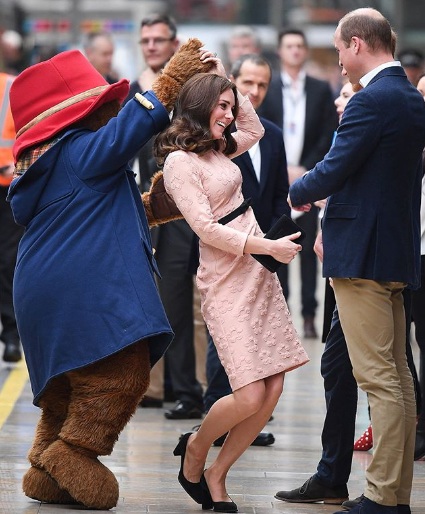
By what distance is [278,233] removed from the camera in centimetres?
562

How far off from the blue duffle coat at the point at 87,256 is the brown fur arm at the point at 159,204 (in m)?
0.30

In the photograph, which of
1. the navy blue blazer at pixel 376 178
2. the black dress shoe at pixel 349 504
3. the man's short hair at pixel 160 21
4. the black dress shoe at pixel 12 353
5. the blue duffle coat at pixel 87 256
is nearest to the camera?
the navy blue blazer at pixel 376 178

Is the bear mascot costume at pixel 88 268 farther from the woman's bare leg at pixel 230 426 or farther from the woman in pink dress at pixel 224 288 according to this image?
the woman's bare leg at pixel 230 426

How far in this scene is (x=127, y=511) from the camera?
5727 millimetres

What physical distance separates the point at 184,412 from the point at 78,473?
2.60 meters

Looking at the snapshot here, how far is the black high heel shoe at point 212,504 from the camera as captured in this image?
5.80 m

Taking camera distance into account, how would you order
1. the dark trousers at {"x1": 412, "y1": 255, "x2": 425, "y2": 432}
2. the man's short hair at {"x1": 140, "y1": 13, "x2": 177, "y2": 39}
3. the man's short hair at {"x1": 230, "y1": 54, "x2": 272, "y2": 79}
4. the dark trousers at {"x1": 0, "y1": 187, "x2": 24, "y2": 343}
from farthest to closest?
the dark trousers at {"x1": 0, "y1": 187, "x2": 24, "y2": 343}, the man's short hair at {"x1": 140, "y1": 13, "x2": 177, "y2": 39}, the man's short hair at {"x1": 230, "y1": 54, "x2": 272, "y2": 79}, the dark trousers at {"x1": 412, "y1": 255, "x2": 425, "y2": 432}

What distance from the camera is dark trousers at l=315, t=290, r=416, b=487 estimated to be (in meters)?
5.99

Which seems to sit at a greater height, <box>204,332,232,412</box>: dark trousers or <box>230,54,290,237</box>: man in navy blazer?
<box>230,54,290,237</box>: man in navy blazer

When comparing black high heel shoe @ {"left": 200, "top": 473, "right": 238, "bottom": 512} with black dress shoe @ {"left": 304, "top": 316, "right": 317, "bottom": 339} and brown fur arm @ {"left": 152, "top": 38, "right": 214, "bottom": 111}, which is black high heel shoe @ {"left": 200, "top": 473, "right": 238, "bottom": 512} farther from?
black dress shoe @ {"left": 304, "top": 316, "right": 317, "bottom": 339}

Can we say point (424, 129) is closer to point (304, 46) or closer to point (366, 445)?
point (366, 445)

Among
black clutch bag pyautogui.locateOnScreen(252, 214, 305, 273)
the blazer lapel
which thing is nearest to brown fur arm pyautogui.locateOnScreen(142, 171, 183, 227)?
black clutch bag pyautogui.locateOnScreen(252, 214, 305, 273)

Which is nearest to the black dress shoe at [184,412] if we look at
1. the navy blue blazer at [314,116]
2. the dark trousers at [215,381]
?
the dark trousers at [215,381]

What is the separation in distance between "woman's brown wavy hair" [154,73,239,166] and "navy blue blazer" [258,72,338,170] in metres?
5.83
